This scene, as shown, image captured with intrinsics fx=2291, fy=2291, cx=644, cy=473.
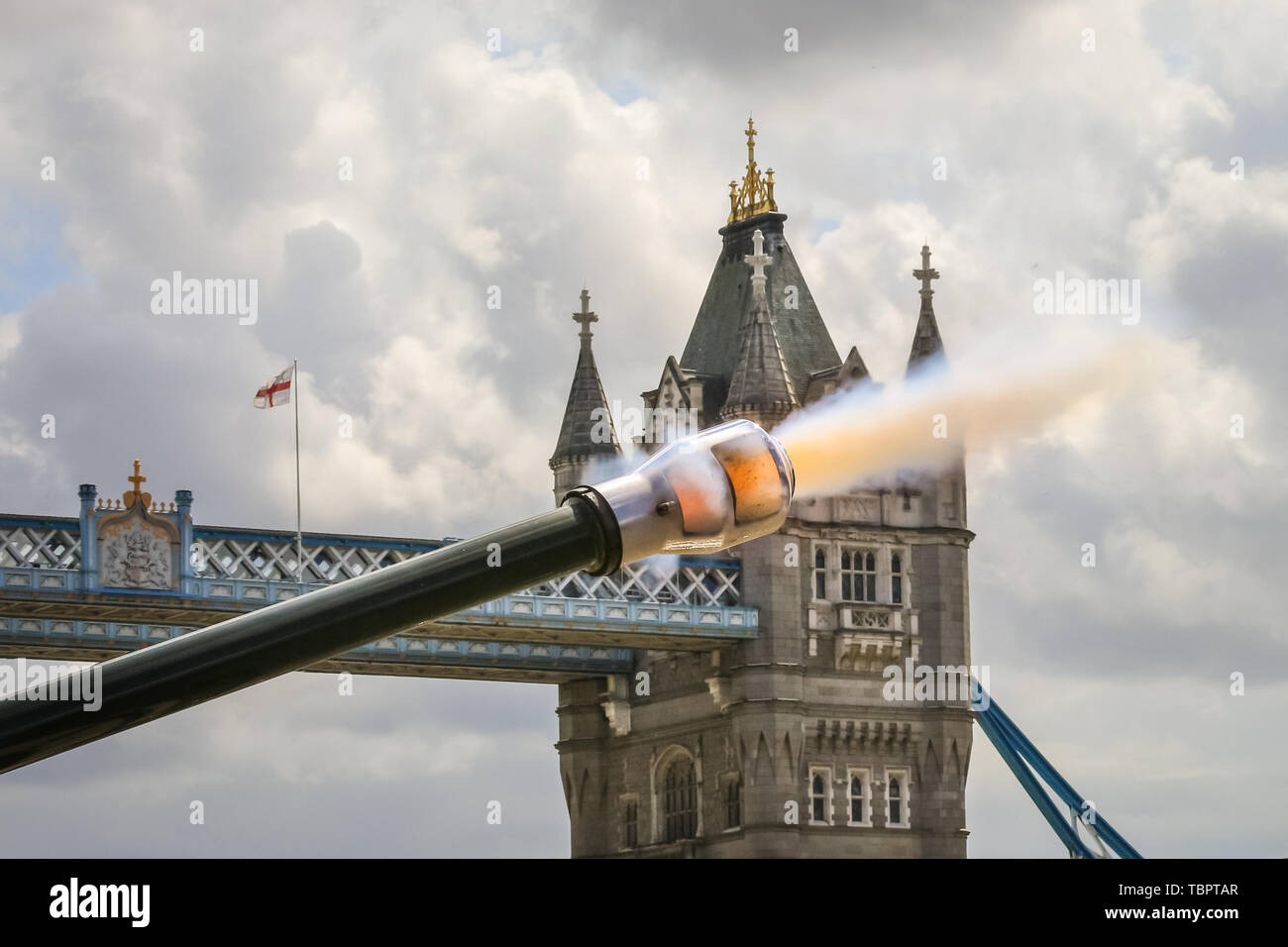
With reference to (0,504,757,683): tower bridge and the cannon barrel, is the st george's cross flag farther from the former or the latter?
the cannon barrel

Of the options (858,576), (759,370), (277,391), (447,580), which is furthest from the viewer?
(858,576)

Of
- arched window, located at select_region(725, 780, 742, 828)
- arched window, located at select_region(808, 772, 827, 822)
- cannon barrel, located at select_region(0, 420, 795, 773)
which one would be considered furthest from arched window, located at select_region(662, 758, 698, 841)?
cannon barrel, located at select_region(0, 420, 795, 773)

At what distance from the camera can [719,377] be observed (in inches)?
3007

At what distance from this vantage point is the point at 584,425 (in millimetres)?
78562

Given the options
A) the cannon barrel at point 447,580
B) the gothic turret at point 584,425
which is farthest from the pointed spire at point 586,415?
the cannon barrel at point 447,580

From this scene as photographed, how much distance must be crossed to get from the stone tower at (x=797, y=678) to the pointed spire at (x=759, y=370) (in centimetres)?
7

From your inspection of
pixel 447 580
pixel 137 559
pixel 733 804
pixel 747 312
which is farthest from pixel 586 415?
pixel 447 580

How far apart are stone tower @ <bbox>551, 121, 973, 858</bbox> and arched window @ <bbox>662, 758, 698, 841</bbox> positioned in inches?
2.6

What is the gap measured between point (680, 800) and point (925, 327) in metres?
17.6

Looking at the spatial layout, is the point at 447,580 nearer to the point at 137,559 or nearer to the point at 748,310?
the point at 137,559

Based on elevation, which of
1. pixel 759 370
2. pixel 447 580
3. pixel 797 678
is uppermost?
pixel 759 370

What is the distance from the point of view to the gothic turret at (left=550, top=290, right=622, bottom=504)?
255 feet
